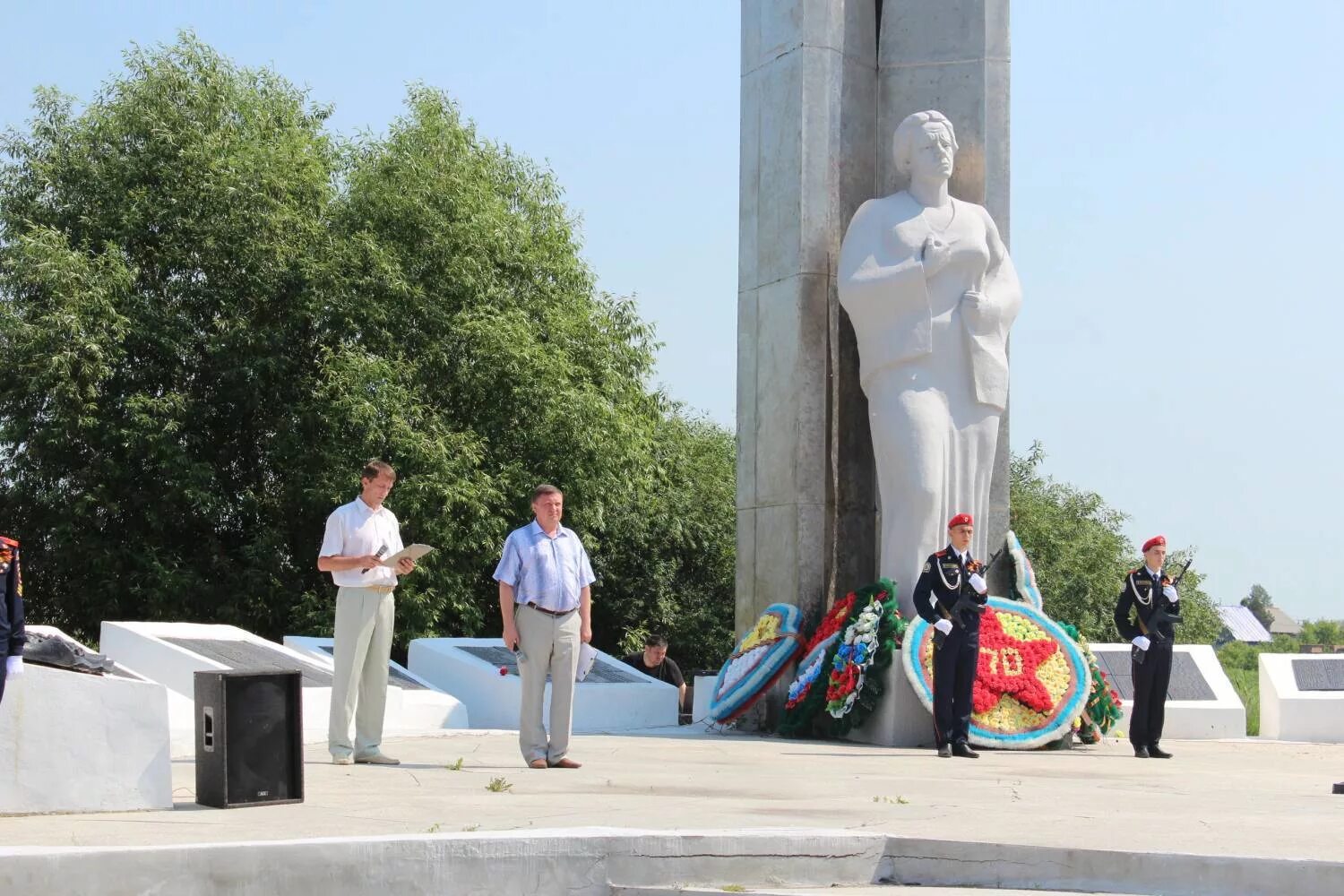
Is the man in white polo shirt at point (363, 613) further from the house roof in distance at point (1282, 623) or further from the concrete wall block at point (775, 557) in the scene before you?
the house roof in distance at point (1282, 623)

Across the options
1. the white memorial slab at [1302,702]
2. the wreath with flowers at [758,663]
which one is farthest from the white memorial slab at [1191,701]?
the wreath with flowers at [758,663]

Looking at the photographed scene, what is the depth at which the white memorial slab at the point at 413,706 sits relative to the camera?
13.9 metres

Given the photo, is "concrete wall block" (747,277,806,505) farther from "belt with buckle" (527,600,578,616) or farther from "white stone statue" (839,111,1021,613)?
"belt with buckle" (527,600,578,616)

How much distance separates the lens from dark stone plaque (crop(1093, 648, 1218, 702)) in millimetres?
15953

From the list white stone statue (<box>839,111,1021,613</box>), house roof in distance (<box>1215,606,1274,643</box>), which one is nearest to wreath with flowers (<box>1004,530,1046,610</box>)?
white stone statue (<box>839,111,1021,613</box>)

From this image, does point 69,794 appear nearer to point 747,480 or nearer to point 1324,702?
point 747,480

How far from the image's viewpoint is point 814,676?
13875 mm

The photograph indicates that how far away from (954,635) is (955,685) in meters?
0.33

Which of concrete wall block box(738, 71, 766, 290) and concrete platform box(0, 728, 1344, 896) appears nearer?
concrete platform box(0, 728, 1344, 896)

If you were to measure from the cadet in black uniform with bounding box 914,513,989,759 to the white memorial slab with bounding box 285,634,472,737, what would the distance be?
396cm

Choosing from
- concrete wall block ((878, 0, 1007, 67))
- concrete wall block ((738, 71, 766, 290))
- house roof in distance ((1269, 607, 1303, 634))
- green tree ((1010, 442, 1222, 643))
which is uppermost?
concrete wall block ((878, 0, 1007, 67))

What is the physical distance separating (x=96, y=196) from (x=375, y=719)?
2212 cm

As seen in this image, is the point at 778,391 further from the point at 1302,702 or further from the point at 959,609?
the point at 1302,702

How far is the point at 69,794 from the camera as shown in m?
7.38
